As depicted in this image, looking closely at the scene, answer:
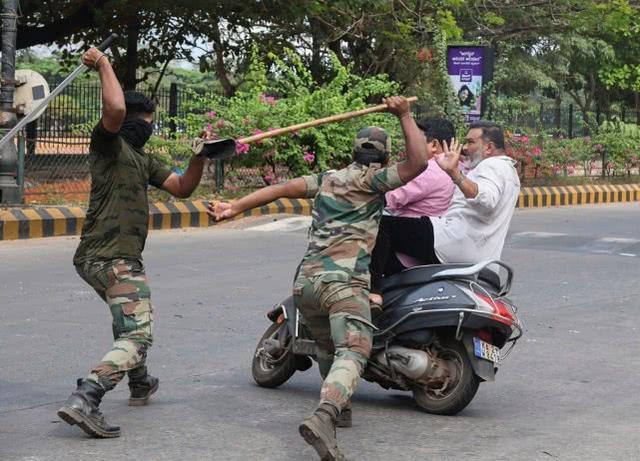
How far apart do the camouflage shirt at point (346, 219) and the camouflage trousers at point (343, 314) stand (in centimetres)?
4

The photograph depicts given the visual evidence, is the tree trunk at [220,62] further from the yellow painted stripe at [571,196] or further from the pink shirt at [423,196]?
the pink shirt at [423,196]

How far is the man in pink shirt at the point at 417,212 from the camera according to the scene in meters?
6.15

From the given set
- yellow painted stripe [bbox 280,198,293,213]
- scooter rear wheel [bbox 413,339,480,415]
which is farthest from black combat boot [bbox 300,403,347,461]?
yellow painted stripe [bbox 280,198,293,213]

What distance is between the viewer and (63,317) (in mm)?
8891

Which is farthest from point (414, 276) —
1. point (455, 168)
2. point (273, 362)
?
point (273, 362)

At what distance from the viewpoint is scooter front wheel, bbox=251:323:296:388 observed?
6.57 meters

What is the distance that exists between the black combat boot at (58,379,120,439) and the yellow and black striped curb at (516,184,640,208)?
1718 cm

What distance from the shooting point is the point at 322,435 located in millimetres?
4852

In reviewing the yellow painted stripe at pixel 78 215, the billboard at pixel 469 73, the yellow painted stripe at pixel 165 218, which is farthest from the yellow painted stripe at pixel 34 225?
the billboard at pixel 469 73

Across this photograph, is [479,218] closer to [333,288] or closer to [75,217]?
[333,288]

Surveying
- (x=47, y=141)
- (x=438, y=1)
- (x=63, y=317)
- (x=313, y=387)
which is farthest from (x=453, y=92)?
(x=313, y=387)

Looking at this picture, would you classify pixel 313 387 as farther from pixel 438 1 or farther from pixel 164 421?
pixel 438 1

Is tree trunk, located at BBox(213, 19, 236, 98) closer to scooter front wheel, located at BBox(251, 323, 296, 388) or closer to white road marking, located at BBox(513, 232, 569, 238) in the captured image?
white road marking, located at BBox(513, 232, 569, 238)

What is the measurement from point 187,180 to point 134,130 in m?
0.33
